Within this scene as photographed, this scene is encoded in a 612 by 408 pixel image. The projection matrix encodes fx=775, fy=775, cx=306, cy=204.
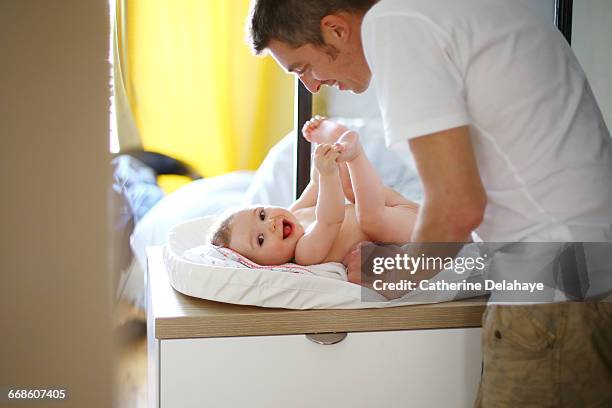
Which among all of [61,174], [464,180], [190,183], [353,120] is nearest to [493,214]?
[464,180]

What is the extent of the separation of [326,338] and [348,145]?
0.41m

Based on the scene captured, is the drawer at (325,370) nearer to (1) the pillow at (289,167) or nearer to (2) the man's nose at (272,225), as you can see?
(2) the man's nose at (272,225)

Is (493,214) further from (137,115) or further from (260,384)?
(137,115)

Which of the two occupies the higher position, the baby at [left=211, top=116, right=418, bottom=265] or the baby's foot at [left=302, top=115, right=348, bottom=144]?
the baby's foot at [left=302, top=115, right=348, bottom=144]

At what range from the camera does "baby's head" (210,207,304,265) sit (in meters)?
1.46

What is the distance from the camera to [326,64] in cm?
134

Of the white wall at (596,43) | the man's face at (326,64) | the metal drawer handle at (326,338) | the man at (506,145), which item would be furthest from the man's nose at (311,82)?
the white wall at (596,43)

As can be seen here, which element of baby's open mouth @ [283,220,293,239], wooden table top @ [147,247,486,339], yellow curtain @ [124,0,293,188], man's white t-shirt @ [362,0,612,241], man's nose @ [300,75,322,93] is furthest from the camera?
yellow curtain @ [124,0,293,188]

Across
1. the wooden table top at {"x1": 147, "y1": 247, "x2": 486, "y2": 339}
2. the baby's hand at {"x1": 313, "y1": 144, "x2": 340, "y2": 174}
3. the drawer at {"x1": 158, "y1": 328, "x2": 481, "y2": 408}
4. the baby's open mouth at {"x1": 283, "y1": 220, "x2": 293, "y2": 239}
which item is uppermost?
the baby's hand at {"x1": 313, "y1": 144, "x2": 340, "y2": 174}

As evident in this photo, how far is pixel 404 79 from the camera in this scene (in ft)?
3.60

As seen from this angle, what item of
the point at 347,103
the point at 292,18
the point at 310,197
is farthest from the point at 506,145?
the point at 347,103

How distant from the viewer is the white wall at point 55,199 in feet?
5.83

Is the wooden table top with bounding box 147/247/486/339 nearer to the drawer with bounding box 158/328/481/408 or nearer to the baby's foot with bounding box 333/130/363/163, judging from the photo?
the drawer with bounding box 158/328/481/408

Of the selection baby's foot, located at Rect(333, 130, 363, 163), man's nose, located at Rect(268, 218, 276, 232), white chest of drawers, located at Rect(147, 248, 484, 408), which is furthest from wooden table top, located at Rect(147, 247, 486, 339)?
baby's foot, located at Rect(333, 130, 363, 163)
